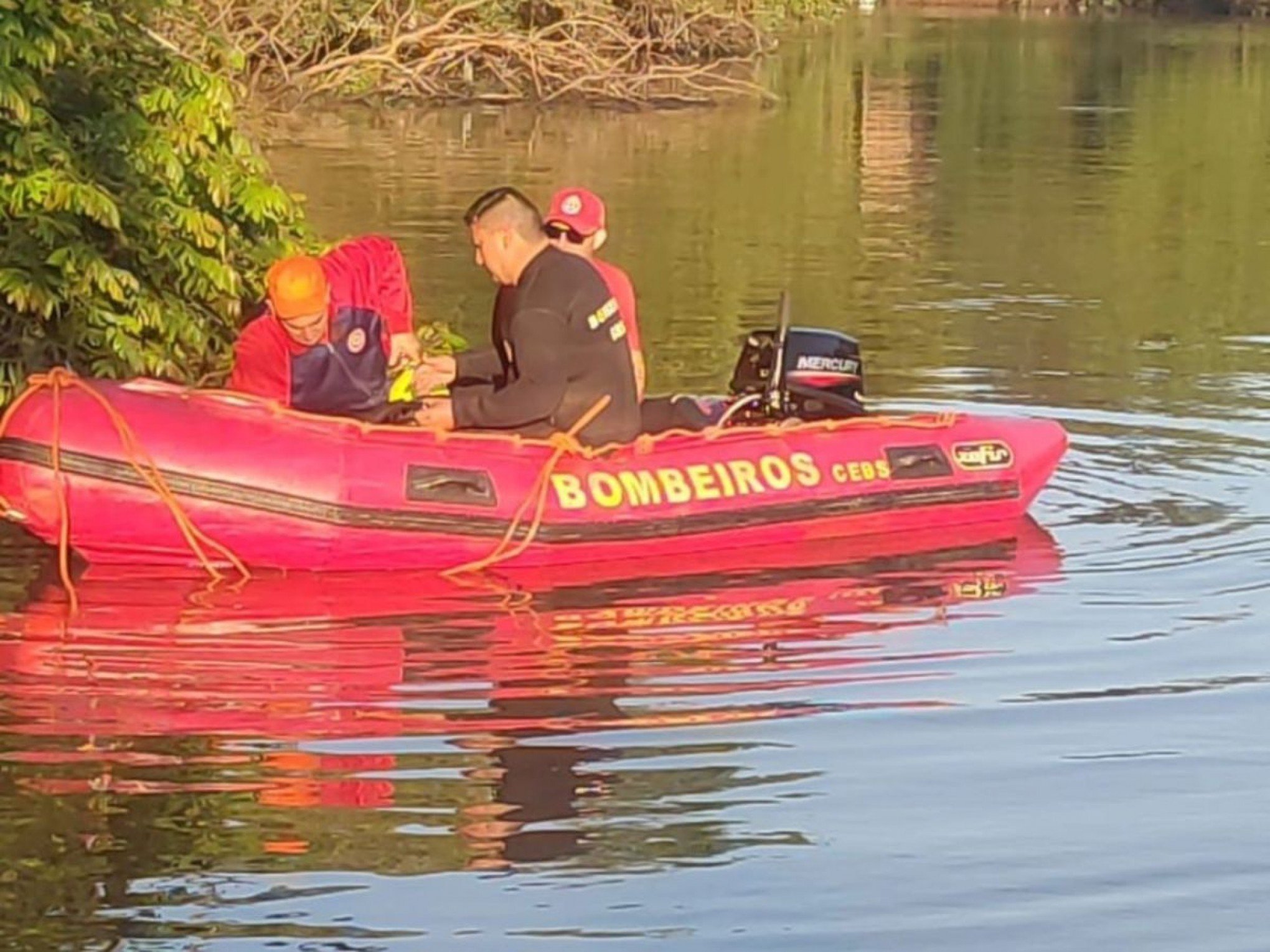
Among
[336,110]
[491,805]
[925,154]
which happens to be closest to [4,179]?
[491,805]

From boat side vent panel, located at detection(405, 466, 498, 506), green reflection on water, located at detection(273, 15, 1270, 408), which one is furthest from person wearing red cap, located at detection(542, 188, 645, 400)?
green reflection on water, located at detection(273, 15, 1270, 408)

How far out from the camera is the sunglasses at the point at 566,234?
388 inches

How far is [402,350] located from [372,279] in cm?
36

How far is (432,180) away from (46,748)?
684 inches

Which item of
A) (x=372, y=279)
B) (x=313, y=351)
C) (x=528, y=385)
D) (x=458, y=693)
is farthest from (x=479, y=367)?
(x=458, y=693)

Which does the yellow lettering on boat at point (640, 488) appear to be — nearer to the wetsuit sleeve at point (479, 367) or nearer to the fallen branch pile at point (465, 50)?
the wetsuit sleeve at point (479, 367)

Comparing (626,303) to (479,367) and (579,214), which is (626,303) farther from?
(479,367)

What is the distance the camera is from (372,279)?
1030cm

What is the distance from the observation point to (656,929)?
18.5ft

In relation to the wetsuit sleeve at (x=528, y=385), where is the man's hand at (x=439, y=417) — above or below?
below

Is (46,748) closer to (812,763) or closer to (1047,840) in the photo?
(812,763)

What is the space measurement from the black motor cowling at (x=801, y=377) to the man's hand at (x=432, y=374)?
118cm

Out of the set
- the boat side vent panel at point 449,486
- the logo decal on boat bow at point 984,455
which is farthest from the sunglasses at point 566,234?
the logo decal on boat bow at point 984,455

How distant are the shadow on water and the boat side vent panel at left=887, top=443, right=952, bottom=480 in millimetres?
345
